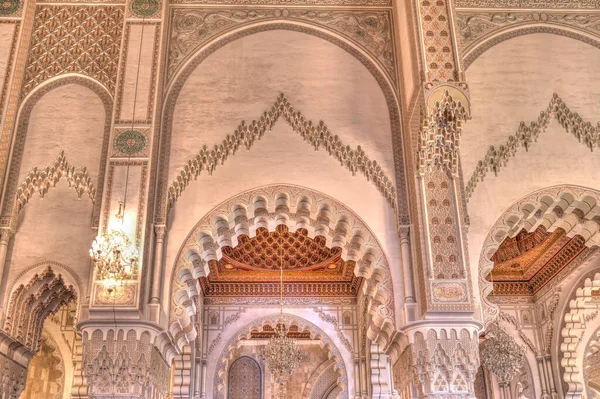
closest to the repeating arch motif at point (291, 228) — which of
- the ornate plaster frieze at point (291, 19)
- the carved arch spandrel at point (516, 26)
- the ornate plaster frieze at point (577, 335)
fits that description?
the ornate plaster frieze at point (291, 19)

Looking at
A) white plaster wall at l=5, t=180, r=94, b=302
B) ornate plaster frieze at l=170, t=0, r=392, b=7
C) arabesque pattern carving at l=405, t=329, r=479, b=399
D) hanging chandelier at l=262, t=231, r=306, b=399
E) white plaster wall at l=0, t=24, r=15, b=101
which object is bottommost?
arabesque pattern carving at l=405, t=329, r=479, b=399

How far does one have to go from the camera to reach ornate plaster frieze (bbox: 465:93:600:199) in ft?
26.3

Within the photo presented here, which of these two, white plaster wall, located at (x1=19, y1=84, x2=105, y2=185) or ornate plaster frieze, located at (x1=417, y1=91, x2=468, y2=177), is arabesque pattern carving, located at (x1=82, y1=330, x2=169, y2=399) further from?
ornate plaster frieze, located at (x1=417, y1=91, x2=468, y2=177)

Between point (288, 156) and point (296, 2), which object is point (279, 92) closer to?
point (288, 156)

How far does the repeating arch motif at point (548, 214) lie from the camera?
7668mm

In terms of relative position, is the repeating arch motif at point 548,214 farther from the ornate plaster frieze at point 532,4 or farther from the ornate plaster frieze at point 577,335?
the ornate plaster frieze at point 577,335

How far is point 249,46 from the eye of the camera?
8875 millimetres

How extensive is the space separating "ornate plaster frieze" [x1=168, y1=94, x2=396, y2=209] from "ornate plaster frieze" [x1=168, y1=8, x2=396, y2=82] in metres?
1.26

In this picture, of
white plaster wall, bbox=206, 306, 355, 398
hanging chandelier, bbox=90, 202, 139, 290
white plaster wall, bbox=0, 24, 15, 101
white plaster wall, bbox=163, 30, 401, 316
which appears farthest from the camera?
white plaster wall, bbox=206, 306, 355, 398

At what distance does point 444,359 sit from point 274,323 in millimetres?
5320

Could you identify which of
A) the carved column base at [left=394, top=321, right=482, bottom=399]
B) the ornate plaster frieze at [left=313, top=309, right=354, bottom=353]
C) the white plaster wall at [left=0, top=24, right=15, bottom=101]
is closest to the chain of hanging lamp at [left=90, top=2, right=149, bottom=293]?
the white plaster wall at [left=0, top=24, right=15, bottom=101]

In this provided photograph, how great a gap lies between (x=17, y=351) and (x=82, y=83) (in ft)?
11.0

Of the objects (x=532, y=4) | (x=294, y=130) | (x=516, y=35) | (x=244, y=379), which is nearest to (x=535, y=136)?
(x=516, y=35)

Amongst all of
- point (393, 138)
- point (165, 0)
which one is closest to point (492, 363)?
point (393, 138)
